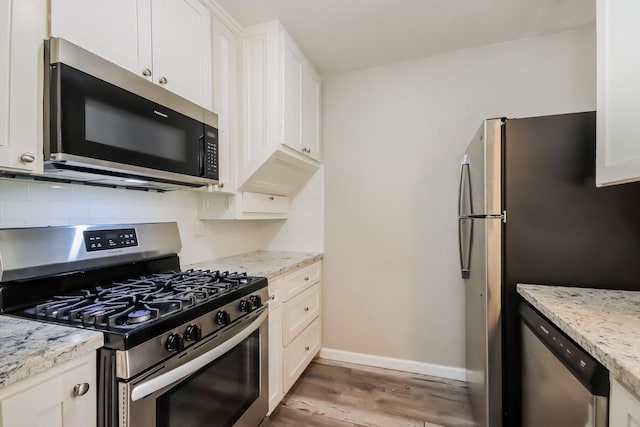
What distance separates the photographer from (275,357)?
1773 millimetres

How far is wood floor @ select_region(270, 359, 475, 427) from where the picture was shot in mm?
1831

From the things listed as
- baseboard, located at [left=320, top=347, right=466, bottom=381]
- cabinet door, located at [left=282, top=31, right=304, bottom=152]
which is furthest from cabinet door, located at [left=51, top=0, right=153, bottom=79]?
baseboard, located at [left=320, top=347, right=466, bottom=381]

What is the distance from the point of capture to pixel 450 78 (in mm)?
2309

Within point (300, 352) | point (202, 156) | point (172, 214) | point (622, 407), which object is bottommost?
point (300, 352)

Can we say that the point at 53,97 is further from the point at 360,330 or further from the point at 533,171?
the point at 360,330

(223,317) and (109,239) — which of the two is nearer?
(223,317)

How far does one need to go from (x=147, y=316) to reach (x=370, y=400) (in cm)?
169

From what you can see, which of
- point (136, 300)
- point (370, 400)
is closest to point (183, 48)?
point (136, 300)

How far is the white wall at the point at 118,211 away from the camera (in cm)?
114

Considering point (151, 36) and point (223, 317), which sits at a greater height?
point (151, 36)

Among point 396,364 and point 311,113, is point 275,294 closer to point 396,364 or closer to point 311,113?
point 396,364

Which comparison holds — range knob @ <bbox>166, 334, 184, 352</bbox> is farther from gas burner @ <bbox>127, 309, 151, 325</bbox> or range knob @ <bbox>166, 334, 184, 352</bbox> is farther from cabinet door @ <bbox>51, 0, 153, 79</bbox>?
cabinet door @ <bbox>51, 0, 153, 79</bbox>

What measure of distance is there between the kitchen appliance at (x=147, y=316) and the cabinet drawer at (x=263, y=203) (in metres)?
0.57

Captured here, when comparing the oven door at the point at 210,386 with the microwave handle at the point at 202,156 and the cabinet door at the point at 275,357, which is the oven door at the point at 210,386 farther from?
the microwave handle at the point at 202,156
